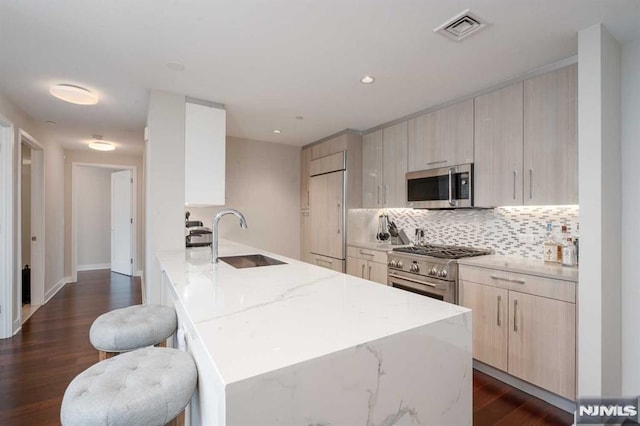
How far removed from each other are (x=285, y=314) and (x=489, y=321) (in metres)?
1.97

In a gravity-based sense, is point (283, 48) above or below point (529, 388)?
above

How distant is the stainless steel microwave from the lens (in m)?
2.76

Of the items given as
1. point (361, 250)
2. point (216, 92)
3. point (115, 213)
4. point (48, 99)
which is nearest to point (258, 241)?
point (361, 250)

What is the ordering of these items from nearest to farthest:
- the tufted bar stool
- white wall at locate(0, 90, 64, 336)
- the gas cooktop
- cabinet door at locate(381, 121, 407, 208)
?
1. the tufted bar stool
2. the gas cooktop
3. white wall at locate(0, 90, 64, 336)
4. cabinet door at locate(381, 121, 407, 208)

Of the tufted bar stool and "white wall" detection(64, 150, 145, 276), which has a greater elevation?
"white wall" detection(64, 150, 145, 276)

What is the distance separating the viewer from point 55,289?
4.78 m

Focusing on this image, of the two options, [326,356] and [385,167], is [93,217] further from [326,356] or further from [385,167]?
[326,356]

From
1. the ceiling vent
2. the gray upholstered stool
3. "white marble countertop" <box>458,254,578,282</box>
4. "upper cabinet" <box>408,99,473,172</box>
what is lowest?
the gray upholstered stool

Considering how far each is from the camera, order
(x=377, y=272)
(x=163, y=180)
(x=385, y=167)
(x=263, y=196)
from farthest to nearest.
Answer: (x=263, y=196) < (x=385, y=167) < (x=377, y=272) < (x=163, y=180)

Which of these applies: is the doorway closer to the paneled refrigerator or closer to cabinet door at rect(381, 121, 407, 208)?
the paneled refrigerator

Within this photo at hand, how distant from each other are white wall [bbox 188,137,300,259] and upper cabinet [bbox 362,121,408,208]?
138 cm

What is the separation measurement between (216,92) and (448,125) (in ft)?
7.27

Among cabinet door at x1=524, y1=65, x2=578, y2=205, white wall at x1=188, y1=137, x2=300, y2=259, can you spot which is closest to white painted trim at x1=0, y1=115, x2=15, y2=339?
white wall at x1=188, y1=137, x2=300, y2=259

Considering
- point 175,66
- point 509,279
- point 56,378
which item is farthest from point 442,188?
point 56,378
